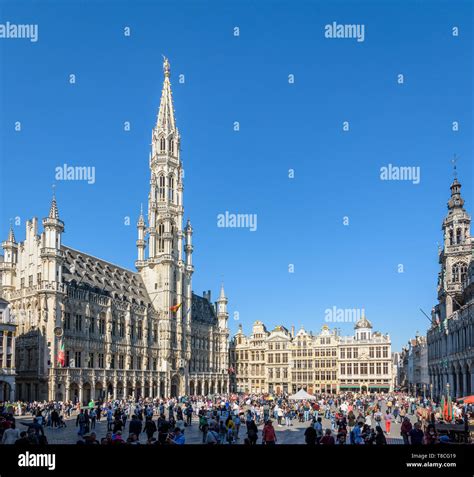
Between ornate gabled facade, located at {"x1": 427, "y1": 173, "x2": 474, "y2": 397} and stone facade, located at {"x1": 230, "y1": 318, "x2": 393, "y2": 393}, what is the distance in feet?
82.0

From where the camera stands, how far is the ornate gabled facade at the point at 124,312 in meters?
64.2

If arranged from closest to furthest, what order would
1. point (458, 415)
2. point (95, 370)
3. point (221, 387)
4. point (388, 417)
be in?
point (388, 417)
point (458, 415)
point (95, 370)
point (221, 387)

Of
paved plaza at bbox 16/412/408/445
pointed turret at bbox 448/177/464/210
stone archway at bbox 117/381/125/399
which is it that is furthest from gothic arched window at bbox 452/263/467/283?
stone archway at bbox 117/381/125/399

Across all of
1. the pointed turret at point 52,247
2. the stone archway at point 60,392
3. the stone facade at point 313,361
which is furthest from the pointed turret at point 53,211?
the stone facade at point 313,361

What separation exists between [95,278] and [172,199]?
25550 millimetres

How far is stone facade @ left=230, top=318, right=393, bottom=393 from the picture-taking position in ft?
357

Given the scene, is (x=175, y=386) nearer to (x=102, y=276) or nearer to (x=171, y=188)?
(x=102, y=276)

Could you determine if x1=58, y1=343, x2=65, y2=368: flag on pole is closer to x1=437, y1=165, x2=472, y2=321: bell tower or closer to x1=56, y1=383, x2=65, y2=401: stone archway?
x1=56, y1=383, x2=65, y2=401: stone archway

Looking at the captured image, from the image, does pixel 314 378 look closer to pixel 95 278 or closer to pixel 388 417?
pixel 95 278

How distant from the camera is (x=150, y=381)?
83.8 meters

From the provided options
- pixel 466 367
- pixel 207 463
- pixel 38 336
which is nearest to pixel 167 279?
pixel 38 336

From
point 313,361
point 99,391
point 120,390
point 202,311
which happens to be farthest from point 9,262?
point 313,361

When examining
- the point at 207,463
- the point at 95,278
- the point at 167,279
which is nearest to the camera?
the point at 207,463

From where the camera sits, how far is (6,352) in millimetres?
53406
